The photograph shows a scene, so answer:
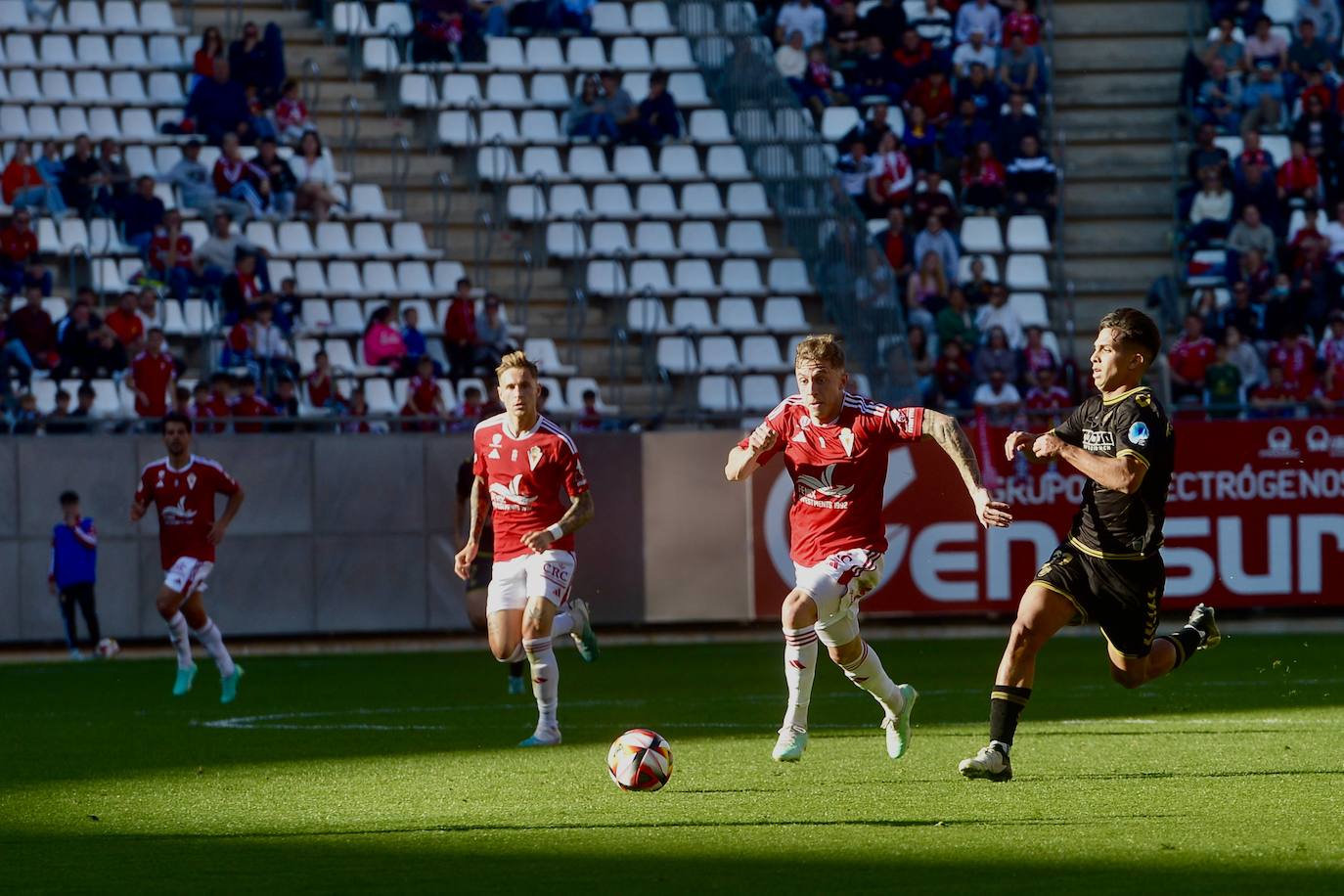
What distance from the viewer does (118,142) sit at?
2628cm

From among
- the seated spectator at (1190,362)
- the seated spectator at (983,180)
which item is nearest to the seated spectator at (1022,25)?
the seated spectator at (983,180)

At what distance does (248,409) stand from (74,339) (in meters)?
2.08

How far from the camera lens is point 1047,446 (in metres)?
8.95

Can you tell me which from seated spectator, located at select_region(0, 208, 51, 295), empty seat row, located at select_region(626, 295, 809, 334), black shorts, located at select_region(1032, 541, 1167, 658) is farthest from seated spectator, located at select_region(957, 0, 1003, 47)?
black shorts, located at select_region(1032, 541, 1167, 658)

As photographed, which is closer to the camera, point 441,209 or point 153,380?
point 153,380

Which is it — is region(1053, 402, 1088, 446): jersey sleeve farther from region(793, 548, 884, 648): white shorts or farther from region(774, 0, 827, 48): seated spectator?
region(774, 0, 827, 48): seated spectator

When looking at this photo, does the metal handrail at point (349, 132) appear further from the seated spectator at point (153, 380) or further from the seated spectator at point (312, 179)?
the seated spectator at point (153, 380)

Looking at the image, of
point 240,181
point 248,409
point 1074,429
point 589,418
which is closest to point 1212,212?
point 589,418

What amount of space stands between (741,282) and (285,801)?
1805 centimetres

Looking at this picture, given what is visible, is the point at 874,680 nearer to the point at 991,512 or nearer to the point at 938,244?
the point at 991,512

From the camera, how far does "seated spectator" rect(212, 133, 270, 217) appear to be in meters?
25.7

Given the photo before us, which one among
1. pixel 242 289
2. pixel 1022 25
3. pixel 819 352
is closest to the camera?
pixel 819 352

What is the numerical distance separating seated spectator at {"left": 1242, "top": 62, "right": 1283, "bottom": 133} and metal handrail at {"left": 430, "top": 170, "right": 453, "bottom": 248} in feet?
34.5

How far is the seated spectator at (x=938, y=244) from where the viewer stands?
85.8 feet
